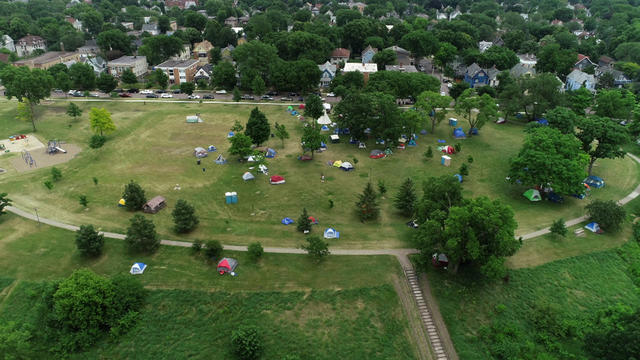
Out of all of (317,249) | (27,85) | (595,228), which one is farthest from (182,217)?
(27,85)

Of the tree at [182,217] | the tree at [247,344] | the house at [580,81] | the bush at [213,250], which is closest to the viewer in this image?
the tree at [247,344]

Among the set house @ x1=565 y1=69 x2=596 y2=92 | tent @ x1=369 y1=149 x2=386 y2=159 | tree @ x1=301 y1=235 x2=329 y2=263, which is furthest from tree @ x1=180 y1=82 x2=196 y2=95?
house @ x1=565 y1=69 x2=596 y2=92

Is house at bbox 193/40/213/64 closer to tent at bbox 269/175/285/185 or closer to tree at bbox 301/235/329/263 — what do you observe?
tent at bbox 269/175/285/185

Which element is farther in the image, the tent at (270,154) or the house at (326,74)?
the house at (326,74)

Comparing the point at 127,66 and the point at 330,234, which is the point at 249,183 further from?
the point at 127,66

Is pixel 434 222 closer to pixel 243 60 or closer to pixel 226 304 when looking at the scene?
pixel 226 304

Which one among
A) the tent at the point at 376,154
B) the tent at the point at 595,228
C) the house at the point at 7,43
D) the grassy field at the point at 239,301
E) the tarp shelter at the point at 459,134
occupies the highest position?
the house at the point at 7,43

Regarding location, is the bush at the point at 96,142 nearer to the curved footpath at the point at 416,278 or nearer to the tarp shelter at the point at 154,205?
the curved footpath at the point at 416,278

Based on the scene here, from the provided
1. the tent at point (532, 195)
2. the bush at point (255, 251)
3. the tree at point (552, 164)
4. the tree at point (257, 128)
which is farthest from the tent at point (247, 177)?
the tent at point (532, 195)

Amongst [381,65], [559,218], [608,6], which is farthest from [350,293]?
[608,6]
